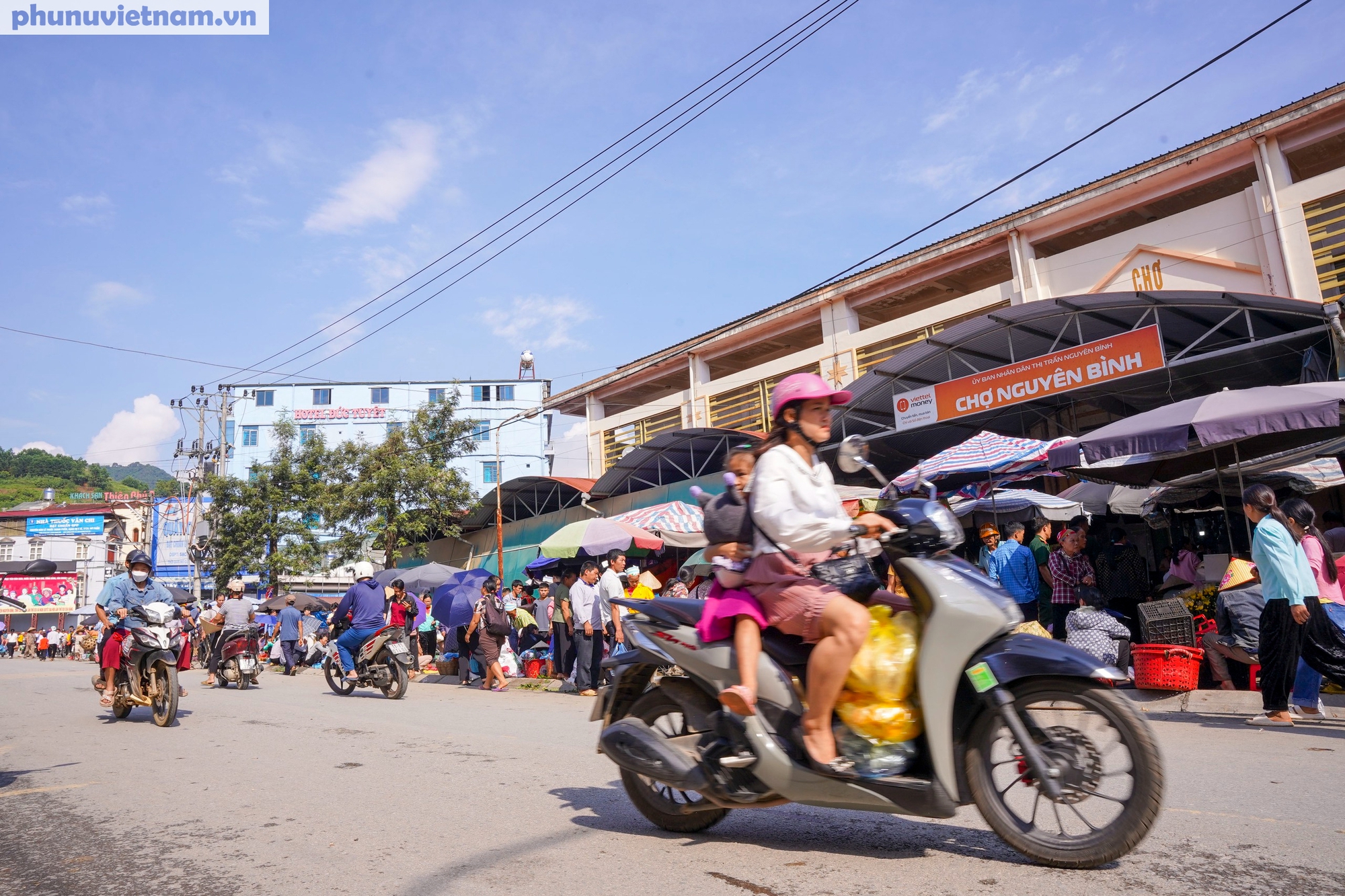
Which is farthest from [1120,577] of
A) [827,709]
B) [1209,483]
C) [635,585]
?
[827,709]

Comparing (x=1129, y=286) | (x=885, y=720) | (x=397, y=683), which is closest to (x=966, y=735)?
(x=885, y=720)

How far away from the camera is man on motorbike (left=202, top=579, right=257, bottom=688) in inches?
605

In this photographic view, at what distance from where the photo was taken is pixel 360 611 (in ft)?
41.4

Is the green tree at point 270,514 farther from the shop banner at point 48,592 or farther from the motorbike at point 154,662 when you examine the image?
the motorbike at point 154,662

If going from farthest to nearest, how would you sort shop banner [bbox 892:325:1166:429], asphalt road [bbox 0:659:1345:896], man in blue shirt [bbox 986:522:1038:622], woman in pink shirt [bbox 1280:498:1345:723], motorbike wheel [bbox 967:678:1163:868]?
shop banner [bbox 892:325:1166:429] → man in blue shirt [bbox 986:522:1038:622] → woman in pink shirt [bbox 1280:498:1345:723] → asphalt road [bbox 0:659:1345:896] → motorbike wheel [bbox 967:678:1163:868]

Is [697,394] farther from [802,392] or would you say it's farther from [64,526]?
[64,526]

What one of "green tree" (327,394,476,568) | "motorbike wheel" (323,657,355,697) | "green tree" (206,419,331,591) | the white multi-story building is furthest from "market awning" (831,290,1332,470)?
the white multi-story building

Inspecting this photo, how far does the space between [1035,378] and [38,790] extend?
Result: 1441 centimetres

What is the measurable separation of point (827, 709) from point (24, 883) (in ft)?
10.3

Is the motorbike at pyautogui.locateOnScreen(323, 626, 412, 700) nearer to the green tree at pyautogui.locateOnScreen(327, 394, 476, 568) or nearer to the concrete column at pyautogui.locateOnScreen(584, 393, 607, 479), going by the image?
the concrete column at pyautogui.locateOnScreen(584, 393, 607, 479)

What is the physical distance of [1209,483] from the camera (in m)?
12.0

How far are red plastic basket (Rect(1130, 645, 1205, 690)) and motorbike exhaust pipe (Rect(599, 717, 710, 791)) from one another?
21.3ft

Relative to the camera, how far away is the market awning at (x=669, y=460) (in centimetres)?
2091

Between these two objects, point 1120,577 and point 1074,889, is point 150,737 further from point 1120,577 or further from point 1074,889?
point 1120,577
